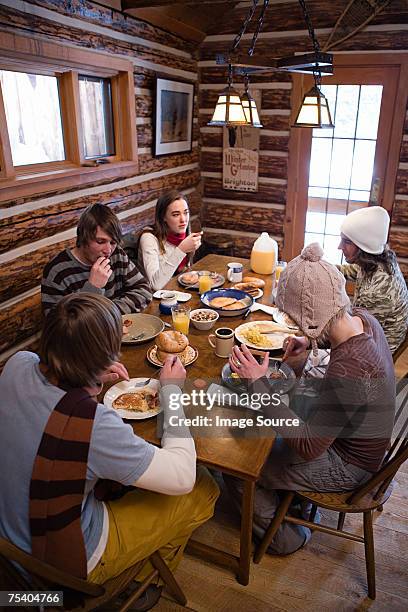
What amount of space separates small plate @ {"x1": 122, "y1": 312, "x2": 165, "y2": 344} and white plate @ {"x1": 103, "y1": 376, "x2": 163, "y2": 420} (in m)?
0.34

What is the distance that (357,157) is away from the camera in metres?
4.46

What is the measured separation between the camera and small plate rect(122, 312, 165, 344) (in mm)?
2148

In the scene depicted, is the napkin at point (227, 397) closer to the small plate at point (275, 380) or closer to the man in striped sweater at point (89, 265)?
the small plate at point (275, 380)

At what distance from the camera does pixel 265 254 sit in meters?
3.06

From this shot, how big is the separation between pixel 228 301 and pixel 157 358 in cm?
70

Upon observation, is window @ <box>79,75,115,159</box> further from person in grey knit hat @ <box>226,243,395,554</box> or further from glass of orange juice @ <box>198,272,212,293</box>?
person in grey knit hat @ <box>226,243,395,554</box>

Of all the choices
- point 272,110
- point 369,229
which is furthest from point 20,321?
point 272,110

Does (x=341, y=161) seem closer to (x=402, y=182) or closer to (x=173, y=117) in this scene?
(x=402, y=182)

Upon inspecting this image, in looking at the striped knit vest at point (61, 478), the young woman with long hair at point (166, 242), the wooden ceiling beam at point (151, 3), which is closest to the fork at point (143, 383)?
the striped knit vest at point (61, 478)

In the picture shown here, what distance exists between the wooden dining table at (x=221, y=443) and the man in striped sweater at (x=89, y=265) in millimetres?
296

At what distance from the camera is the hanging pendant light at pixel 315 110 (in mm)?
2123

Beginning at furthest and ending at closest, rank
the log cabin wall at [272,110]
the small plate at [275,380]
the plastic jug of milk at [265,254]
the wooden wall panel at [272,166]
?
the wooden wall panel at [272,166] < the log cabin wall at [272,110] < the plastic jug of milk at [265,254] < the small plate at [275,380]

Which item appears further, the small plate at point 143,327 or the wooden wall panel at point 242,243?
the wooden wall panel at point 242,243

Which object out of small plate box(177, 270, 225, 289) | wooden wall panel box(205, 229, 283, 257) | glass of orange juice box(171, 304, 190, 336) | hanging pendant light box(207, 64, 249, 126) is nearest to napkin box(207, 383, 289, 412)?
glass of orange juice box(171, 304, 190, 336)
